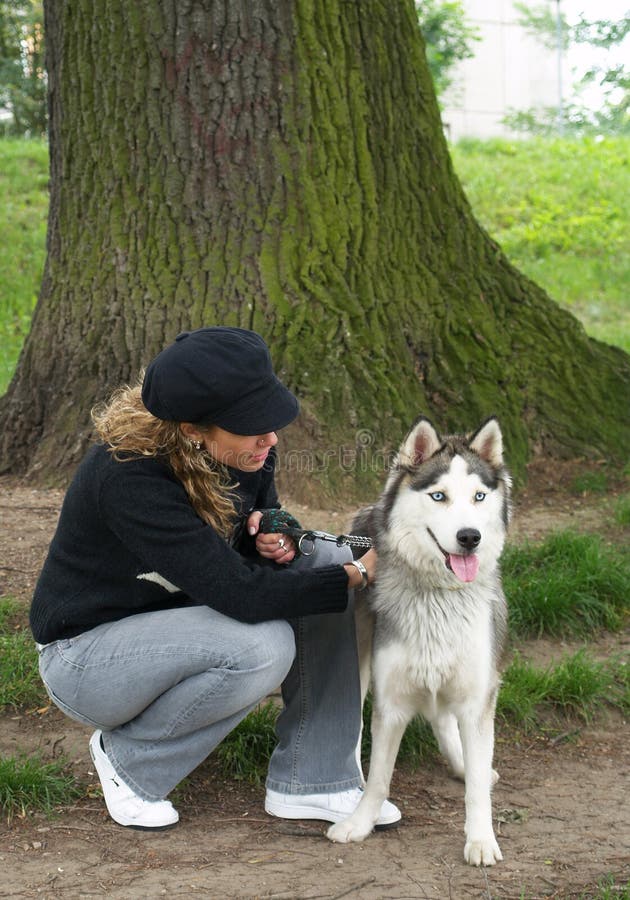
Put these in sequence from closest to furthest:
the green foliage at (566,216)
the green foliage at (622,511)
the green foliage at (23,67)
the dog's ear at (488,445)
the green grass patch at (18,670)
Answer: the dog's ear at (488,445), the green grass patch at (18,670), the green foliage at (622,511), the green foliage at (566,216), the green foliage at (23,67)

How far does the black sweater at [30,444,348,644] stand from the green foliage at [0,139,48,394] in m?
4.94

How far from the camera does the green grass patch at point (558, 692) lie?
407 cm

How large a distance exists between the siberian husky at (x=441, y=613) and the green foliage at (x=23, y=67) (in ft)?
41.3

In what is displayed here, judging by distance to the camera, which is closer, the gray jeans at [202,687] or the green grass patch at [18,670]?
the gray jeans at [202,687]

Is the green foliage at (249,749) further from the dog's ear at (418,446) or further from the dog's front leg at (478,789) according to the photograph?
the dog's ear at (418,446)

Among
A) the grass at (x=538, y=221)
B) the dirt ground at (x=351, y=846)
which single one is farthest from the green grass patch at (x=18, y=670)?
the grass at (x=538, y=221)

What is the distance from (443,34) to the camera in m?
17.9

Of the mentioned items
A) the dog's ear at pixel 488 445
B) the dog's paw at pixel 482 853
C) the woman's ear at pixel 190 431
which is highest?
the woman's ear at pixel 190 431

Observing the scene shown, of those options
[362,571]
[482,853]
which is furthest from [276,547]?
[482,853]

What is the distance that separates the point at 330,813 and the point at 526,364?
3.49 m

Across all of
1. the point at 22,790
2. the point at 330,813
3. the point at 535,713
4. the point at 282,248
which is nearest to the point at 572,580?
the point at 535,713

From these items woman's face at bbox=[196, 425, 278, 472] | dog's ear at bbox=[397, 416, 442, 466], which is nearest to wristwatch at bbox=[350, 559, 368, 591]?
dog's ear at bbox=[397, 416, 442, 466]

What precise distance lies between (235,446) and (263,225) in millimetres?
2523

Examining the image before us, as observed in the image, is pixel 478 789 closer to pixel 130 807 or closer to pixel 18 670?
pixel 130 807
